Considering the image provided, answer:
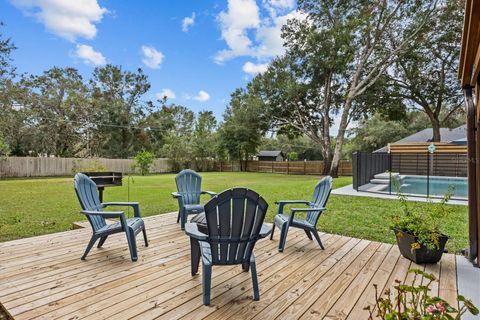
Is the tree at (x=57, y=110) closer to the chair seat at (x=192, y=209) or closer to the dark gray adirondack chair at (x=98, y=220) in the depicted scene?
the chair seat at (x=192, y=209)

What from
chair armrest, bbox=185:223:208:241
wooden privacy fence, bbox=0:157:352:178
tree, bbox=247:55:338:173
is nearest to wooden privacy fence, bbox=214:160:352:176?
wooden privacy fence, bbox=0:157:352:178

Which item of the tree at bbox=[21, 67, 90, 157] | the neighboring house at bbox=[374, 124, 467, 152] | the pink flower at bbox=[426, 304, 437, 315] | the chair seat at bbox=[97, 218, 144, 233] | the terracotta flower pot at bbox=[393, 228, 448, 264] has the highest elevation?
the tree at bbox=[21, 67, 90, 157]

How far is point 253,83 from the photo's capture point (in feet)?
63.4

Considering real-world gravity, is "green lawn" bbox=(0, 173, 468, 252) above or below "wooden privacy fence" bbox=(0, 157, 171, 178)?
below

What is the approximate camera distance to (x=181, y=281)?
2484 mm

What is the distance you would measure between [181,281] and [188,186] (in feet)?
7.21

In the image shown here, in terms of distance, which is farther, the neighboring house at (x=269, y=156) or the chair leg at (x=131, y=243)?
the neighboring house at (x=269, y=156)

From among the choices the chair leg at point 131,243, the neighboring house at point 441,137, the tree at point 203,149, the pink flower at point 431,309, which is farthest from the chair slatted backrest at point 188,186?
the tree at point 203,149

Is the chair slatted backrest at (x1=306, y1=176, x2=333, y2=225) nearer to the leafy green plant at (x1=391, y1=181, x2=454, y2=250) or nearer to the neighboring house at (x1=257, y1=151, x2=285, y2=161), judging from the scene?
the leafy green plant at (x1=391, y1=181, x2=454, y2=250)

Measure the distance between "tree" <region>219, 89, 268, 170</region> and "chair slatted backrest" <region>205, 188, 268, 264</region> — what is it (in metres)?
17.1

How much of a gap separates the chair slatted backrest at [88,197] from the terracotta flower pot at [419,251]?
3322 mm

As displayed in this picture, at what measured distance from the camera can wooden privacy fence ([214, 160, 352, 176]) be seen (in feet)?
66.6

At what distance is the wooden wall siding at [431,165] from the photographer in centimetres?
1338

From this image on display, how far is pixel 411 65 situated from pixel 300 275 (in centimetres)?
1653
